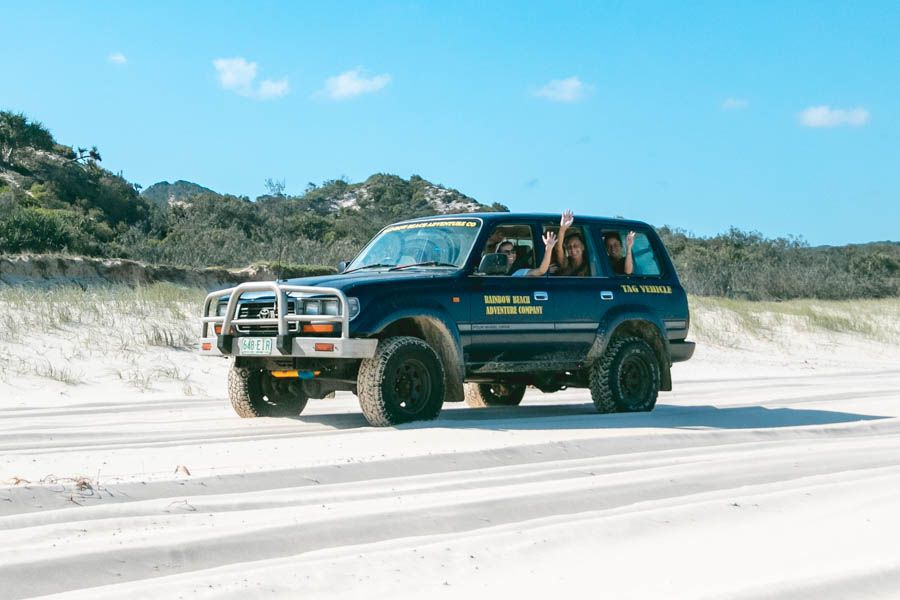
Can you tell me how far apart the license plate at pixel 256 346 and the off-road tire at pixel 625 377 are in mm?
3259

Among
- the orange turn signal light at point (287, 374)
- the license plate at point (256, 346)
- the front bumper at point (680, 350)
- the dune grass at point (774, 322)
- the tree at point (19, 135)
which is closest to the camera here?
the license plate at point (256, 346)

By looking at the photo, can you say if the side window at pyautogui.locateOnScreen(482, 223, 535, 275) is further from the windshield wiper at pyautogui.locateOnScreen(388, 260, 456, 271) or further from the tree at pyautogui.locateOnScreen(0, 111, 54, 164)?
the tree at pyautogui.locateOnScreen(0, 111, 54, 164)

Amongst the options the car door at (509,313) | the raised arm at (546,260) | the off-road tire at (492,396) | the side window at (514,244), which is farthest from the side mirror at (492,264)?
the off-road tire at (492,396)

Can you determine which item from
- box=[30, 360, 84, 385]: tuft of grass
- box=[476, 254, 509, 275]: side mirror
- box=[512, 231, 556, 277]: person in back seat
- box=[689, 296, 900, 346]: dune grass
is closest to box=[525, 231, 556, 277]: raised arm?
box=[512, 231, 556, 277]: person in back seat

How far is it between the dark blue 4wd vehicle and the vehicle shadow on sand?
33 centimetres

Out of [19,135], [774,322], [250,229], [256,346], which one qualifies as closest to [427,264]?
[256,346]

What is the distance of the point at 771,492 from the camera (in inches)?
272

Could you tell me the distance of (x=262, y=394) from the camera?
11.0 metres

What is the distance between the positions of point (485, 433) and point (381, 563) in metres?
4.18

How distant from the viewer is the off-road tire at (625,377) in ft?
36.7

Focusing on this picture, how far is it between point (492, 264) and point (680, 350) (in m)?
2.88

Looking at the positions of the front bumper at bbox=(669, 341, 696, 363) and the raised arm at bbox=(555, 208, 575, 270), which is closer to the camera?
the raised arm at bbox=(555, 208, 575, 270)

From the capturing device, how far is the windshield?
34.4 feet

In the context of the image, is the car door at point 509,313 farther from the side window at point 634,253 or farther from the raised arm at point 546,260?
the side window at point 634,253
